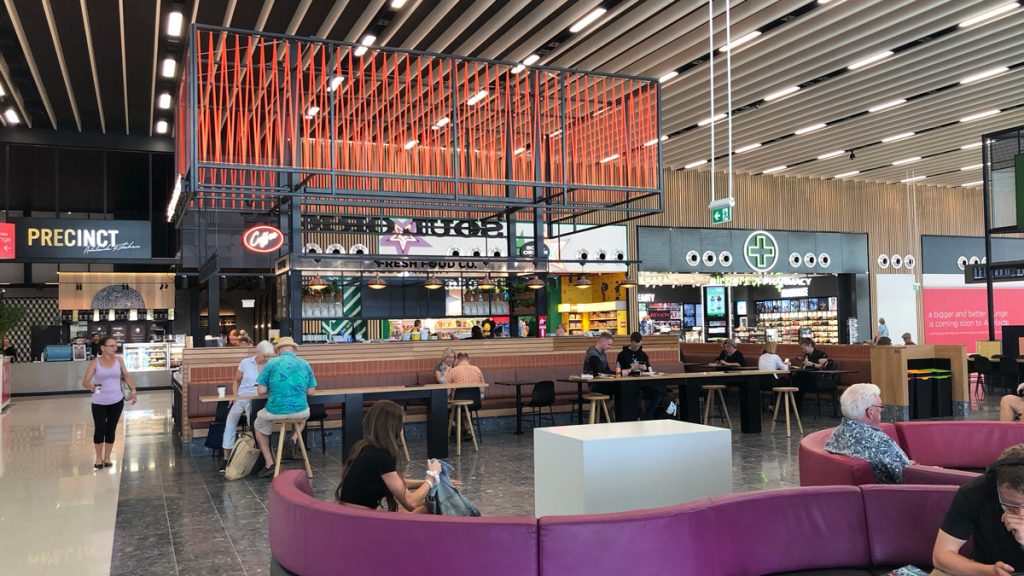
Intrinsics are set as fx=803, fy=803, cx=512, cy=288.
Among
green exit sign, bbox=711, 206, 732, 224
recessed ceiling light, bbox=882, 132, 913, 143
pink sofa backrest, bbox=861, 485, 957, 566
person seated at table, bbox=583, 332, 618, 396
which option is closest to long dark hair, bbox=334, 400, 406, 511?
pink sofa backrest, bbox=861, 485, 957, 566

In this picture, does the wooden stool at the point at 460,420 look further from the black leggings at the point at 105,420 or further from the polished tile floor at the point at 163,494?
the black leggings at the point at 105,420

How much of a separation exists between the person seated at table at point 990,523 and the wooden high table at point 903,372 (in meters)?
8.84

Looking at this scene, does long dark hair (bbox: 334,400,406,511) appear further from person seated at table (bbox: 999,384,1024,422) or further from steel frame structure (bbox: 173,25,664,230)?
person seated at table (bbox: 999,384,1024,422)

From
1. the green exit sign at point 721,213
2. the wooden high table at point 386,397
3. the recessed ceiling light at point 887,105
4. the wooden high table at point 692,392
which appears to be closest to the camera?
the wooden high table at point 386,397

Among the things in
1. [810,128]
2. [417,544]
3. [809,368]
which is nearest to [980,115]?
[810,128]

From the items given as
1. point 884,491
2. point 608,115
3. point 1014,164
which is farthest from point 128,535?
point 1014,164

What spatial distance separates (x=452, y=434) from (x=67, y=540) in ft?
16.6

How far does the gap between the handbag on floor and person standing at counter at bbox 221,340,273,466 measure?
1.99 ft

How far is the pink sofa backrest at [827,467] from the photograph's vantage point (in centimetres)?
393

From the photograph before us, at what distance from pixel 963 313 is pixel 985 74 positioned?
13.4 meters

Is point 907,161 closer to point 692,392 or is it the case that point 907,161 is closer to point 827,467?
point 692,392

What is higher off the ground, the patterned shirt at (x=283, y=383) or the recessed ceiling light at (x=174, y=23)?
the recessed ceiling light at (x=174, y=23)

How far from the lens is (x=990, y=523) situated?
2598mm

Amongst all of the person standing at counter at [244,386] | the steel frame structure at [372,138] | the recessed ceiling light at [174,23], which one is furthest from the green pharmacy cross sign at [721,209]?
the recessed ceiling light at [174,23]
